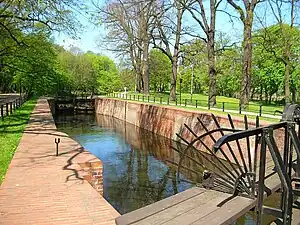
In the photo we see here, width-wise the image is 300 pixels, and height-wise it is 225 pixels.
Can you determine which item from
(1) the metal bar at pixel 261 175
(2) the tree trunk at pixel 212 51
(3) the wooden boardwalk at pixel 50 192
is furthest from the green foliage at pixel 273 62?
(1) the metal bar at pixel 261 175

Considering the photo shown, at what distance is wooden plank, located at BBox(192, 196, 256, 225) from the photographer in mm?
2460

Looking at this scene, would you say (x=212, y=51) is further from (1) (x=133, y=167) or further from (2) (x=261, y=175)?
(2) (x=261, y=175)

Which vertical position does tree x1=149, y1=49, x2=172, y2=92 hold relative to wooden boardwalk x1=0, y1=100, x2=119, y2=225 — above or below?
above

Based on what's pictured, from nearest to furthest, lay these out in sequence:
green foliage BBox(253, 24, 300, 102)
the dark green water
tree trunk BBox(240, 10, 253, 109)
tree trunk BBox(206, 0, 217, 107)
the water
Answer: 1. the dark green water
2. the water
3. tree trunk BBox(240, 10, 253, 109)
4. tree trunk BBox(206, 0, 217, 107)
5. green foliage BBox(253, 24, 300, 102)

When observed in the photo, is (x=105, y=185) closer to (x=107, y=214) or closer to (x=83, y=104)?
(x=107, y=214)

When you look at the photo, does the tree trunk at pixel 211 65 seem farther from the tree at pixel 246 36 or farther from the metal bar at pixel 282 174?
→ the metal bar at pixel 282 174

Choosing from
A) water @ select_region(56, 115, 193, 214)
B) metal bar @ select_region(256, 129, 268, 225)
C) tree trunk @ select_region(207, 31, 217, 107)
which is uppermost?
tree trunk @ select_region(207, 31, 217, 107)

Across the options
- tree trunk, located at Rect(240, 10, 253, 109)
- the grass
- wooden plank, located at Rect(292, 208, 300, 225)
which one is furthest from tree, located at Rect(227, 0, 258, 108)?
wooden plank, located at Rect(292, 208, 300, 225)

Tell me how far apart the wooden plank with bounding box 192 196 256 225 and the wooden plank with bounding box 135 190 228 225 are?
0.28 ft

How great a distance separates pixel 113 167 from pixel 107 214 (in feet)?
27.3

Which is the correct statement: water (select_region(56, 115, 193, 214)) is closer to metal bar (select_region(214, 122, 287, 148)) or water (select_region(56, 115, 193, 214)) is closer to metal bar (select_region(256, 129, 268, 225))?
metal bar (select_region(256, 129, 268, 225))

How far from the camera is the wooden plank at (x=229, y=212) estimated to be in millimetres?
2460

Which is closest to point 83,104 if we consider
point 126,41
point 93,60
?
point 126,41

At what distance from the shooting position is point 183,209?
8.76 feet
